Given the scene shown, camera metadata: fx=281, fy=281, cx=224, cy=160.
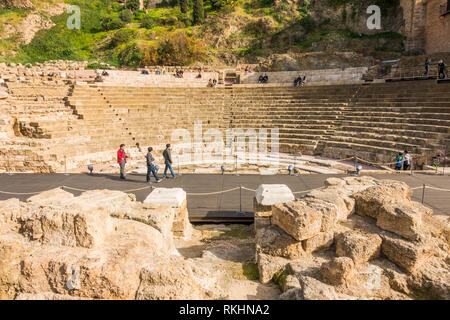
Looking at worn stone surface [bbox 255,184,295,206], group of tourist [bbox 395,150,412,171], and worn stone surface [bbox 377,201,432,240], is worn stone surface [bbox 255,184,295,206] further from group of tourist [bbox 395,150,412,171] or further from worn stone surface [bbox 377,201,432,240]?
group of tourist [bbox 395,150,412,171]

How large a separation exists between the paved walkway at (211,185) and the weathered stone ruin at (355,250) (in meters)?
2.21

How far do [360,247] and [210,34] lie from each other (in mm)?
34859

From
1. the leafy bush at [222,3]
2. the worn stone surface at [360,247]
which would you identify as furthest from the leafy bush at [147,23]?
the worn stone surface at [360,247]

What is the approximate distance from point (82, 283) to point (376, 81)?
1704 cm

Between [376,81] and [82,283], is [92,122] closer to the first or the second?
[82,283]

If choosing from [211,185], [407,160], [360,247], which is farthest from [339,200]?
[407,160]

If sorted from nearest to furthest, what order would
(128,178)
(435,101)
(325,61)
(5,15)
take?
(128,178) < (435,101) < (325,61) < (5,15)

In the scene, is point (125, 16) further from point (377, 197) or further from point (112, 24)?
point (377, 197)

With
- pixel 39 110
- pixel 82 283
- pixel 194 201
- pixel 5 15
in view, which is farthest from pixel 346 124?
pixel 5 15

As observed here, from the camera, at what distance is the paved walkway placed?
6429 millimetres

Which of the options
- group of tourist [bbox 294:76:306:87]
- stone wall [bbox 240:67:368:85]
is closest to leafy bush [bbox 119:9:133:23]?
stone wall [bbox 240:67:368:85]

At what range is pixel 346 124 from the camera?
541 inches

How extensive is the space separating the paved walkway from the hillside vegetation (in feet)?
60.1

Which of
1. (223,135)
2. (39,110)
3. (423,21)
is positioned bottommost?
(223,135)
